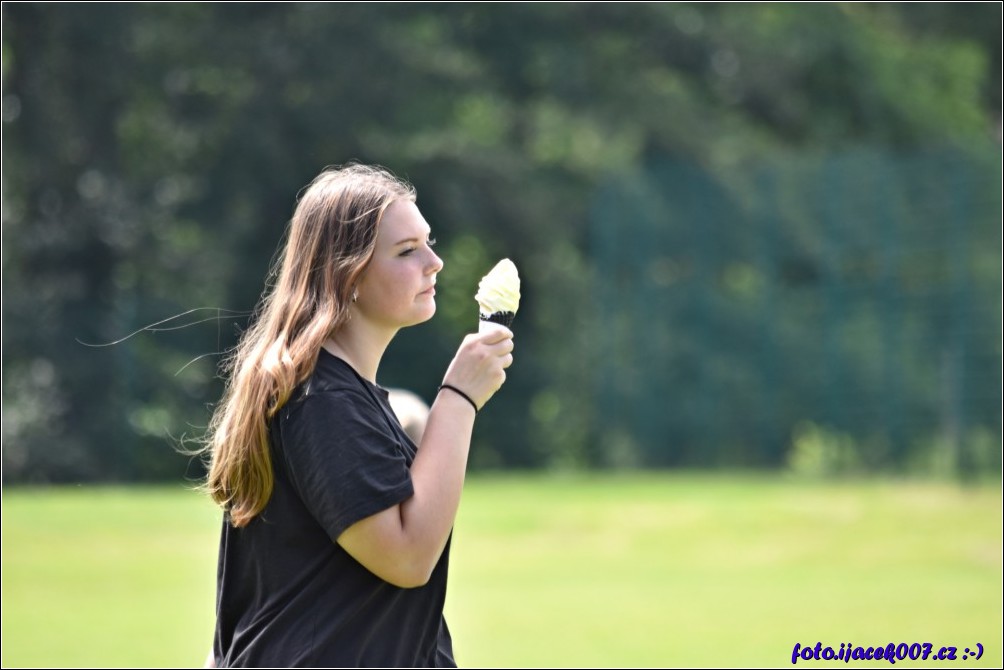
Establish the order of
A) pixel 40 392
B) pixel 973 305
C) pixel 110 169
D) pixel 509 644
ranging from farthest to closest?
pixel 110 169 < pixel 40 392 < pixel 973 305 < pixel 509 644

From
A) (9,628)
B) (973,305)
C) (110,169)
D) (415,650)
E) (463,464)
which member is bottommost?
(9,628)

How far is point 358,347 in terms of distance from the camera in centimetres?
266

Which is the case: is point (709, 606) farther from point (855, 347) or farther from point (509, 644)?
point (855, 347)

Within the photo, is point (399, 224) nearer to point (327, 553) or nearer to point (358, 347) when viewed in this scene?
point (358, 347)

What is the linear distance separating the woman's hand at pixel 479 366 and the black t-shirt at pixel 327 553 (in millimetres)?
140

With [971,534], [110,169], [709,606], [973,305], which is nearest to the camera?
[709,606]

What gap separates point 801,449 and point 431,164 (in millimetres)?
8236

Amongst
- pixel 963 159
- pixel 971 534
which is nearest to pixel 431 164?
pixel 963 159

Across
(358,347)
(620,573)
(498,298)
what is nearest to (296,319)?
(358,347)

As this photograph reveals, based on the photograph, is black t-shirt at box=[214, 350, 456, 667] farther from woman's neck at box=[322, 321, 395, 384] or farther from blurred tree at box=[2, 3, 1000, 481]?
blurred tree at box=[2, 3, 1000, 481]

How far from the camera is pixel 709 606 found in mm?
9922

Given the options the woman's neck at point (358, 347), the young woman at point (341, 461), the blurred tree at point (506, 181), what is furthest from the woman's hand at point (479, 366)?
the blurred tree at point (506, 181)

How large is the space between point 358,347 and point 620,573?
9.38 meters

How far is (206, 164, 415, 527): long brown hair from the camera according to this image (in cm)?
254
